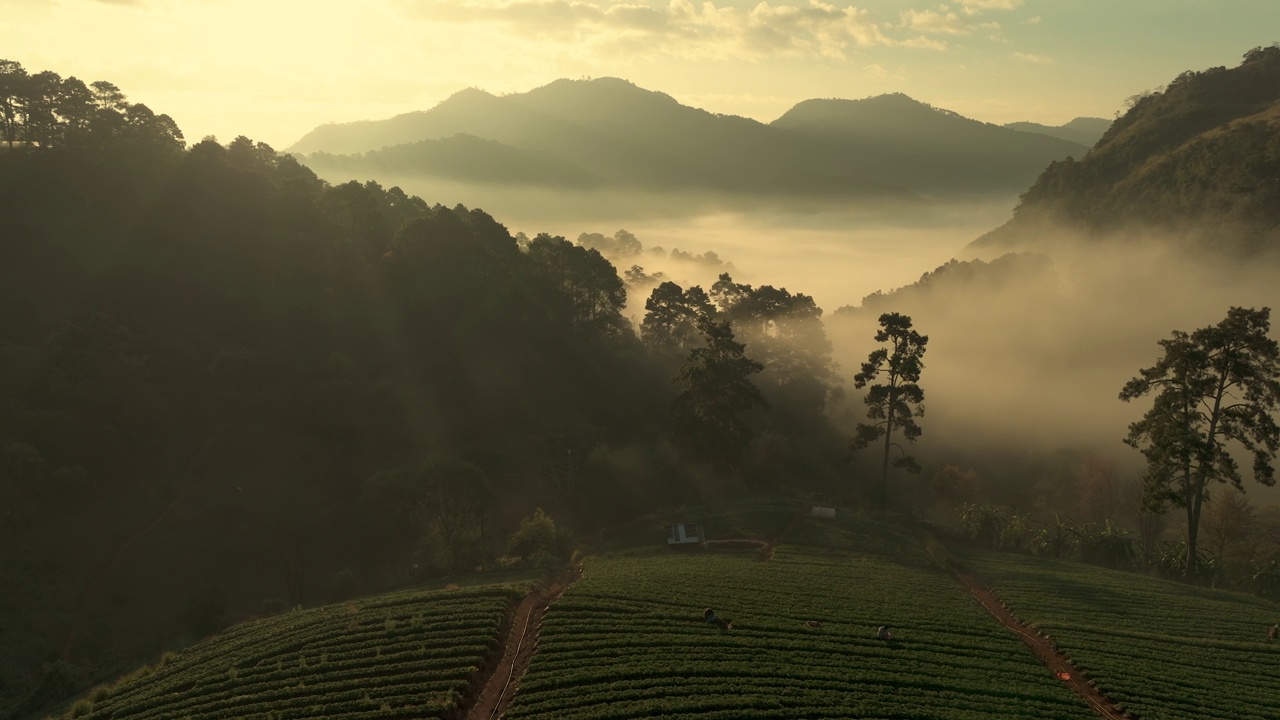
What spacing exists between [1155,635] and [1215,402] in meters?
22.0

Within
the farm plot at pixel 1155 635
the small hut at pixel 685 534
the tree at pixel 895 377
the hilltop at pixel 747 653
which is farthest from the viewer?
the tree at pixel 895 377

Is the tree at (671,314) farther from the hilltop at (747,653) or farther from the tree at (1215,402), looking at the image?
the tree at (1215,402)

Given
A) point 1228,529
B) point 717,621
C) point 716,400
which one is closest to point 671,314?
point 716,400

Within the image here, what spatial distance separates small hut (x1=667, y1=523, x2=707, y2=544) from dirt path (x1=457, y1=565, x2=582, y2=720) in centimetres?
1388

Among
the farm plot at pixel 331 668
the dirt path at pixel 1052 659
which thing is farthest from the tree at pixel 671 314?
the farm plot at pixel 331 668

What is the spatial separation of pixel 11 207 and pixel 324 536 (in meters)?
57.0

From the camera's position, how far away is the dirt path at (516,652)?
3581cm

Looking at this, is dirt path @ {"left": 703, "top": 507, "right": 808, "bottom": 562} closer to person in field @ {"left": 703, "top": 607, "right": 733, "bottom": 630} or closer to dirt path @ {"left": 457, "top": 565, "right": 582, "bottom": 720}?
dirt path @ {"left": 457, "top": 565, "right": 582, "bottom": 720}

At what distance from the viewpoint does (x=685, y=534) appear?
66.8 meters

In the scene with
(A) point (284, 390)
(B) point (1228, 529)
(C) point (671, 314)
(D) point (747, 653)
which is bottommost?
(B) point (1228, 529)

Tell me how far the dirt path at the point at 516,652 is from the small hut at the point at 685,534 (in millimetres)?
13875

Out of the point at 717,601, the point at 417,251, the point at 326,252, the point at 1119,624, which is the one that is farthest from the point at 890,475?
the point at 326,252

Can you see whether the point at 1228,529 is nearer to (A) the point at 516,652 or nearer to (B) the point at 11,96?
(A) the point at 516,652

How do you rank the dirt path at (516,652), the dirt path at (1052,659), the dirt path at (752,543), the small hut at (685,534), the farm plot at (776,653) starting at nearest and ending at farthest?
the farm plot at (776,653), the dirt path at (516,652), the dirt path at (1052,659), the dirt path at (752,543), the small hut at (685,534)
